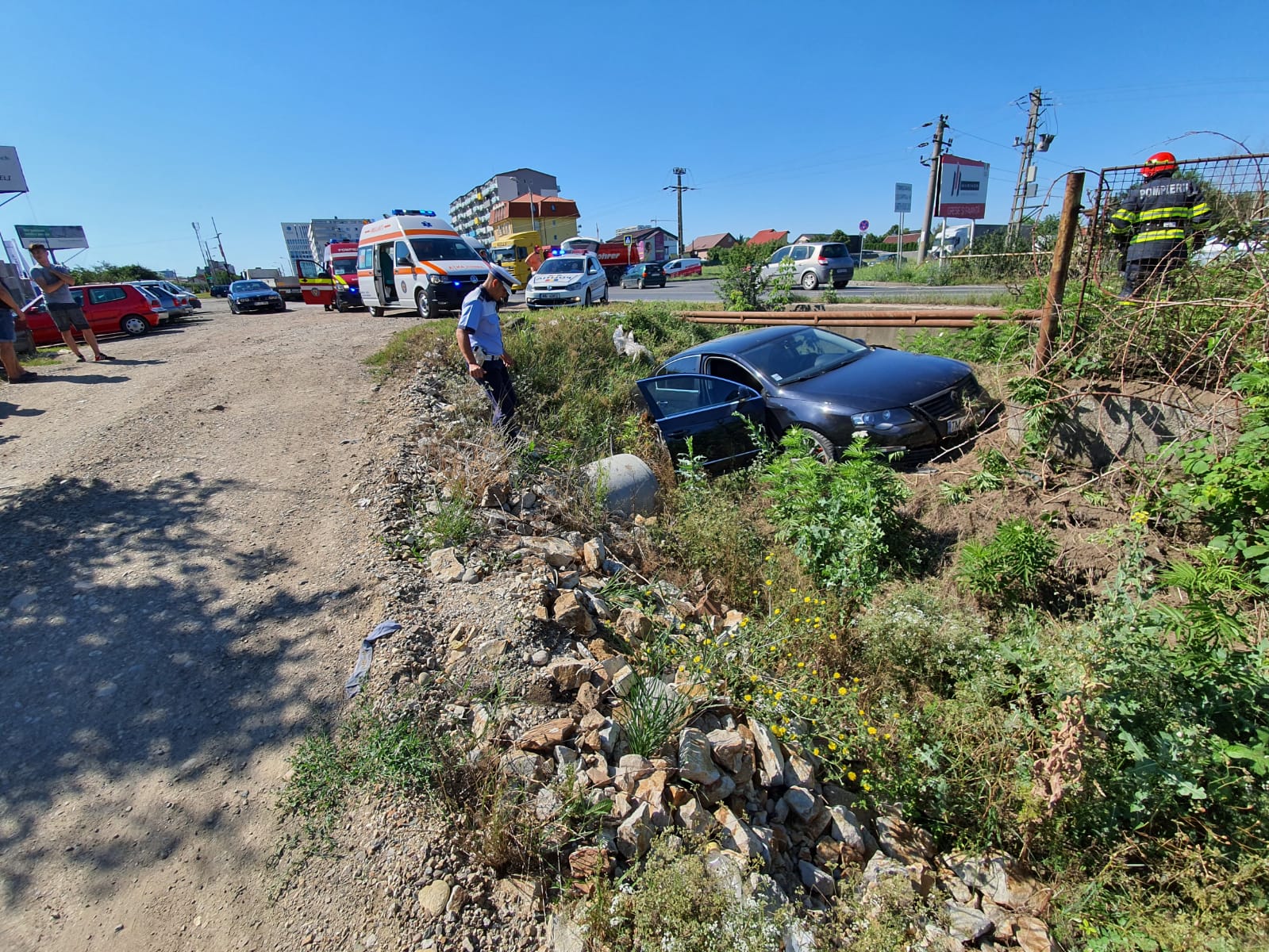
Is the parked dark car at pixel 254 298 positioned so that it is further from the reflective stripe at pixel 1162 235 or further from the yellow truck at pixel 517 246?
the reflective stripe at pixel 1162 235

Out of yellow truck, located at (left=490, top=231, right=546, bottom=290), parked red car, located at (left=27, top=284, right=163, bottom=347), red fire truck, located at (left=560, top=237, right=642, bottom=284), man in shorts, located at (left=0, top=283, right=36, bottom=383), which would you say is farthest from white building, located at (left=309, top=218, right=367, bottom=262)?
man in shorts, located at (left=0, top=283, right=36, bottom=383)

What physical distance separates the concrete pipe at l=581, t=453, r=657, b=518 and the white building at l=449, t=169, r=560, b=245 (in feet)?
259

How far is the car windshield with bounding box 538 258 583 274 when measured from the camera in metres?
16.8

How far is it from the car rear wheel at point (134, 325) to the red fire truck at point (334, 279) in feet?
15.7

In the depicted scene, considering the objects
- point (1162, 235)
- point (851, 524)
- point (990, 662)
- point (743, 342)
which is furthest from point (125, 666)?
point (1162, 235)

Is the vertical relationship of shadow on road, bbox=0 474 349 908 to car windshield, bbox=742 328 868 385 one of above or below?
below

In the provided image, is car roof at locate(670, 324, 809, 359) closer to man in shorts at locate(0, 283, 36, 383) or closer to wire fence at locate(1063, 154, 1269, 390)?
wire fence at locate(1063, 154, 1269, 390)

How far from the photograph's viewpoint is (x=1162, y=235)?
15.1 feet

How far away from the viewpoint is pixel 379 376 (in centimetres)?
752

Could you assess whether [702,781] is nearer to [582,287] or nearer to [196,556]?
[196,556]

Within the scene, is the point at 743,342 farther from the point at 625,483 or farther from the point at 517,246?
the point at 517,246

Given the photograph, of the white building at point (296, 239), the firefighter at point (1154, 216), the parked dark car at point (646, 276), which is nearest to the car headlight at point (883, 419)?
the firefighter at point (1154, 216)

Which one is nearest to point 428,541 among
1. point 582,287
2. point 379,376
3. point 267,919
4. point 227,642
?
point 227,642

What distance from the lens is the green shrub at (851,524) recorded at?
13.8 feet
